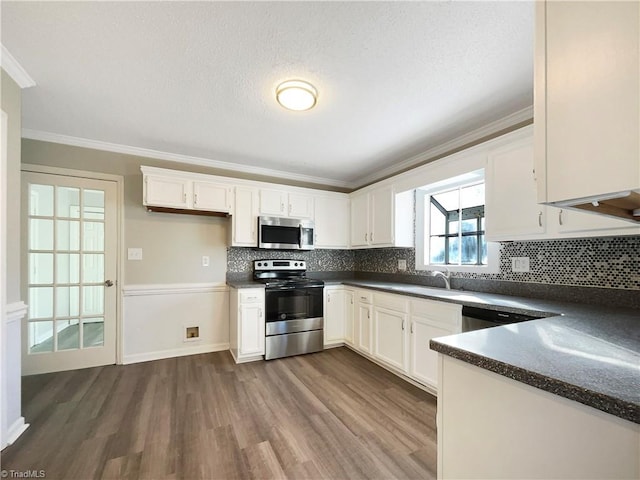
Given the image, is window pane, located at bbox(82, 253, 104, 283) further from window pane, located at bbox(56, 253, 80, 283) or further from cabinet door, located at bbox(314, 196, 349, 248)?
cabinet door, located at bbox(314, 196, 349, 248)

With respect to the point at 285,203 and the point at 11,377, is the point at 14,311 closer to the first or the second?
the point at 11,377

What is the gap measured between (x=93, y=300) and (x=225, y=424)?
6.93ft

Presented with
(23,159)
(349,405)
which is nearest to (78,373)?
(23,159)

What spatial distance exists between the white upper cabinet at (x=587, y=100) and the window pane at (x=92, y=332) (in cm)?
382

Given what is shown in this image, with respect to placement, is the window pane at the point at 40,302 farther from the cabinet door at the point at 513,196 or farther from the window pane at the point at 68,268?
the cabinet door at the point at 513,196

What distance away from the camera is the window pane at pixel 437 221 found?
3.05m

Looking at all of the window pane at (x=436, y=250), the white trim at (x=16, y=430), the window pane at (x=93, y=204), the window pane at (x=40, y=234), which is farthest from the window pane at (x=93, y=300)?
the window pane at (x=436, y=250)

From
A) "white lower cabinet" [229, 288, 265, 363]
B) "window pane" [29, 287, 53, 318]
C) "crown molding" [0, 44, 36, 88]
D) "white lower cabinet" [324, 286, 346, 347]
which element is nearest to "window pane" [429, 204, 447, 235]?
"white lower cabinet" [324, 286, 346, 347]

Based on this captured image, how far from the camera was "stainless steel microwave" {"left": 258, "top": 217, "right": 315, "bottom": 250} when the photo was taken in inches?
132

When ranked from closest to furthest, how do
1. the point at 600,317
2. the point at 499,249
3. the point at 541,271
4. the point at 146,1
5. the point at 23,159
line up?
the point at 146,1, the point at 600,317, the point at 541,271, the point at 499,249, the point at 23,159

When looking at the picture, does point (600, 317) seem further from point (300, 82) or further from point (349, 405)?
point (300, 82)

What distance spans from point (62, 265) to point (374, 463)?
11.0ft

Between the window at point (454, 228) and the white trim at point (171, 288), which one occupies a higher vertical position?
the window at point (454, 228)

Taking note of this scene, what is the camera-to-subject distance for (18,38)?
1.51 metres
